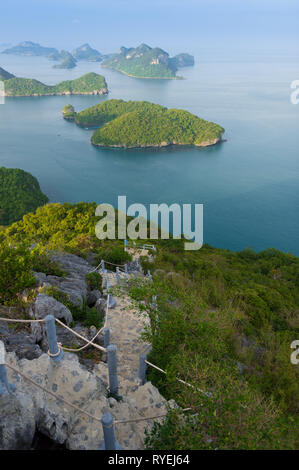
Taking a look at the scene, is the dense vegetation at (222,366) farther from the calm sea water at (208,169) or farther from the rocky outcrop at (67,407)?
the calm sea water at (208,169)

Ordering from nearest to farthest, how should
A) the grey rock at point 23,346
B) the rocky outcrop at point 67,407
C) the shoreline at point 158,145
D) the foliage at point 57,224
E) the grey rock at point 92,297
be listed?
the rocky outcrop at point 67,407 < the grey rock at point 23,346 < the grey rock at point 92,297 < the foliage at point 57,224 < the shoreline at point 158,145

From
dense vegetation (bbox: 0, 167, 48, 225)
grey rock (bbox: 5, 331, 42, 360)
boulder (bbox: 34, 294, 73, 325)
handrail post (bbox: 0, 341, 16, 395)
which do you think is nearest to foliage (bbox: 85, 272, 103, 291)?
boulder (bbox: 34, 294, 73, 325)

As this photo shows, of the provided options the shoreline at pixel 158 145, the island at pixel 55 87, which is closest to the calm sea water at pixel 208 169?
the shoreline at pixel 158 145

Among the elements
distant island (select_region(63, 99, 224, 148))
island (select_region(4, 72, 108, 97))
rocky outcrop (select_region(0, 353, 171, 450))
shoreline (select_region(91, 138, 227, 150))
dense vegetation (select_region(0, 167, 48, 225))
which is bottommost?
dense vegetation (select_region(0, 167, 48, 225))

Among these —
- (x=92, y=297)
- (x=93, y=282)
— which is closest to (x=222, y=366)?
(x=92, y=297)

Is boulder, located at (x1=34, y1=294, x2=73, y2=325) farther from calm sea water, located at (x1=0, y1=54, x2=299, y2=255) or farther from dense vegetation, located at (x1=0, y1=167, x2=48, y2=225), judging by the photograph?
dense vegetation, located at (x1=0, y1=167, x2=48, y2=225)
